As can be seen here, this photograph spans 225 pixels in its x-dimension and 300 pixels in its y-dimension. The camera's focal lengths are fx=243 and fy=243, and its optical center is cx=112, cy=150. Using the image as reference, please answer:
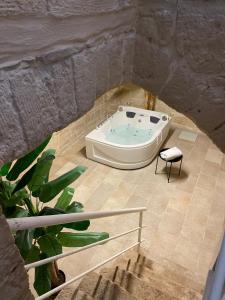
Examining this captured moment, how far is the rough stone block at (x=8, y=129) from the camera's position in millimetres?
567

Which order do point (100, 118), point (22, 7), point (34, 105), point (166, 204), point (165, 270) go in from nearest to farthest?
point (22, 7), point (34, 105), point (165, 270), point (166, 204), point (100, 118)

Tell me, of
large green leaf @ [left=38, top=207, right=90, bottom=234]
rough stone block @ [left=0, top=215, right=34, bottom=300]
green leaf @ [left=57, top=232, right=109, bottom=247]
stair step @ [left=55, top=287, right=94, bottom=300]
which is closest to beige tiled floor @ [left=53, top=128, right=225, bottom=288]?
stair step @ [left=55, top=287, right=94, bottom=300]

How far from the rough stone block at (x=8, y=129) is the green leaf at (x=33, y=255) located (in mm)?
1154

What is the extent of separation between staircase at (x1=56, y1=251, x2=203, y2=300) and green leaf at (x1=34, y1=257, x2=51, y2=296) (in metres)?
Result: 0.37

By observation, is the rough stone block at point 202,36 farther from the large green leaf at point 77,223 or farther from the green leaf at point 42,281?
the green leaf at point 42,281

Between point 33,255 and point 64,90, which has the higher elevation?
point 64,90

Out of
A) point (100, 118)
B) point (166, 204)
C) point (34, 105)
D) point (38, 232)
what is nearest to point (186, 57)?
point (34, 105)

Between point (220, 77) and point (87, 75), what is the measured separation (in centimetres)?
54

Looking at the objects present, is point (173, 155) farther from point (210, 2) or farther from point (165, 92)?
point (210, 2)

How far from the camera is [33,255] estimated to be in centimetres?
157

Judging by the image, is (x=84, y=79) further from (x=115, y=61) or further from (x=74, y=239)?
(x=74, y=239)

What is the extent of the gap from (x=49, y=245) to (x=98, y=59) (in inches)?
46.5

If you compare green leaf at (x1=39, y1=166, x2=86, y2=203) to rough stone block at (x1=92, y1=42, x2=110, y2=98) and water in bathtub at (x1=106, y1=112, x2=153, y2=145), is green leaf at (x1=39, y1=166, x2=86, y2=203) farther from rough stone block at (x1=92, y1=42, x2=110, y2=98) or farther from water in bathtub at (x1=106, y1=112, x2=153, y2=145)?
water in bathtub at (x1=106, y1=112, x2=153, y2=145)

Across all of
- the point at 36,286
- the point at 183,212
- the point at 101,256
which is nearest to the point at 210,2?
the point at 36,286
